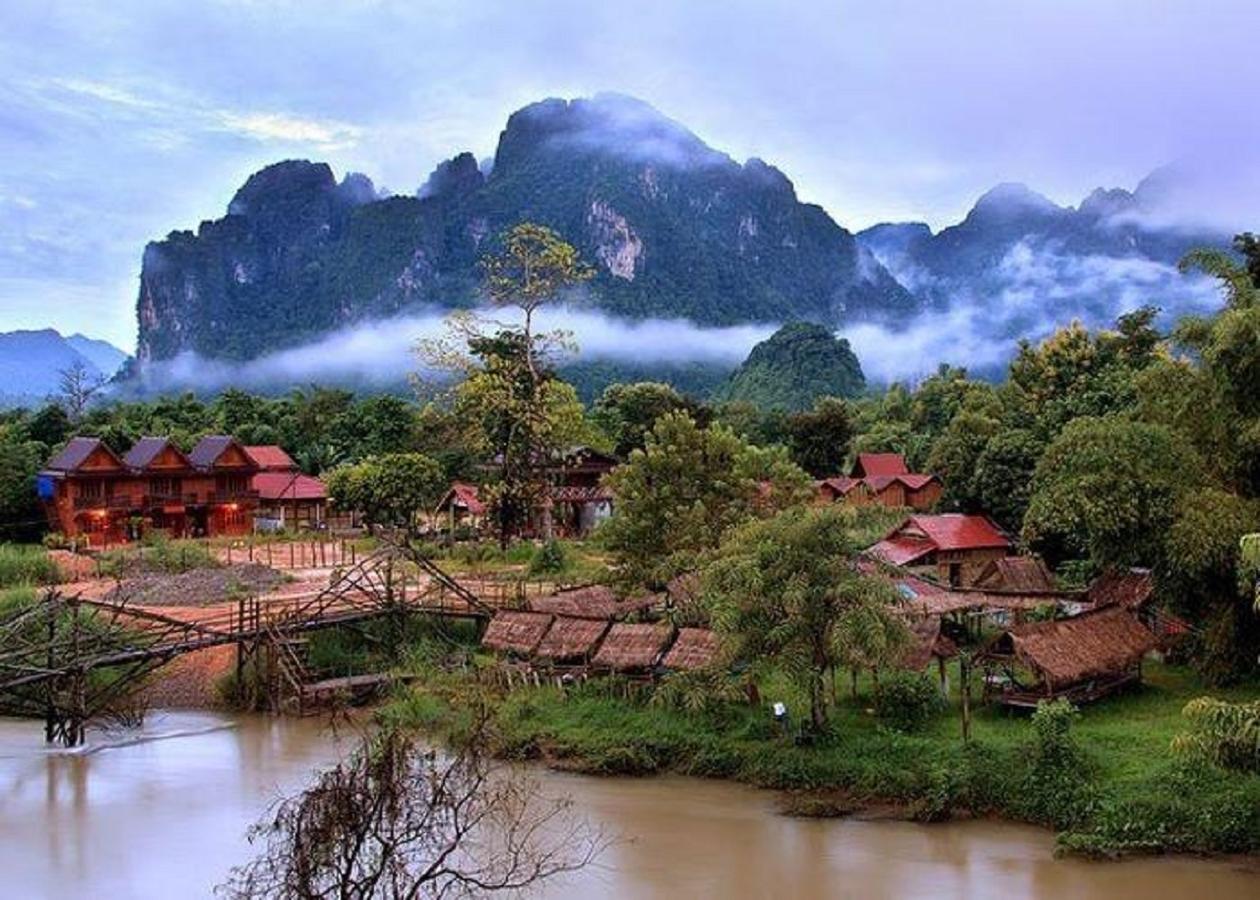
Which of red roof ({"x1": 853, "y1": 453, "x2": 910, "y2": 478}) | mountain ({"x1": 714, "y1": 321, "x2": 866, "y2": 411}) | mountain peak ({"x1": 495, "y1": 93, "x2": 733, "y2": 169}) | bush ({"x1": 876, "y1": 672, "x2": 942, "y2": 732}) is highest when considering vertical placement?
mountain peak ({"x1": 495, "y1": 93, "x2": 733, "y2": 169})

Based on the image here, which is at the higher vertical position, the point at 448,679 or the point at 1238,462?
the point at 1238,462

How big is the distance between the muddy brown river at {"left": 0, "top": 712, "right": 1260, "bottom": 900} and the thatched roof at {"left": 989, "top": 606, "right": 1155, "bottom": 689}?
3154mm

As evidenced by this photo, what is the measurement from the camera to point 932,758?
16.2 meters

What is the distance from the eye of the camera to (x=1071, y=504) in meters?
19.7

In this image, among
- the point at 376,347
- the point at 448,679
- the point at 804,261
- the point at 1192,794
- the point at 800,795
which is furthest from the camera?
the point at 804,261

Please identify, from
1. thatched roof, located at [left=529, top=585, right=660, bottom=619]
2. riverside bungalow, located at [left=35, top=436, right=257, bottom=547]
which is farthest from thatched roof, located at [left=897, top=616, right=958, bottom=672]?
riverside bungalow, located at [left=35, top=436, right=257, bottom=547]

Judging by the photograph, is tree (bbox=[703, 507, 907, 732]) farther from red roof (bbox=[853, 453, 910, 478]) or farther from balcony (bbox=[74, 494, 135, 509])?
red roof (bbox=[853, 453, 910, 478])

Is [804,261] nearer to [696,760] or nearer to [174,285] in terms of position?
[174,285]

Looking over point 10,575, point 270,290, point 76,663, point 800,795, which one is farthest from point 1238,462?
Answer: point 270,290

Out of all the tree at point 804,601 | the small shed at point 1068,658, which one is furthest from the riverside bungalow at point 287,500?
the small shed at point 1068,658

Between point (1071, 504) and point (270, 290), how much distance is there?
12212 centimetres

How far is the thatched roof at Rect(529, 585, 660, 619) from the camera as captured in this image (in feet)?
75.2

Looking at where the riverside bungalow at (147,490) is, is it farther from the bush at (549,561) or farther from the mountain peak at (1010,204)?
the mountain peak at (1010,204)

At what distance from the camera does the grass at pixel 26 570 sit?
30578mm
